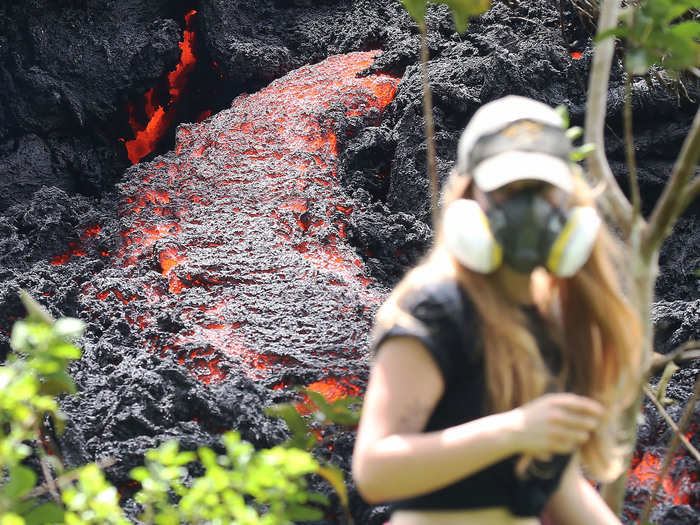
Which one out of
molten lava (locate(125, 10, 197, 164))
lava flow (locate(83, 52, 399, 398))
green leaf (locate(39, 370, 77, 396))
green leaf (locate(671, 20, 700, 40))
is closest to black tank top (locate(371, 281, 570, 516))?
green leaf (locate(671, 20, 700, 40))

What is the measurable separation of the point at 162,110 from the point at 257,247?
158 centimetres

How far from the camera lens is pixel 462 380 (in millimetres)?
1053

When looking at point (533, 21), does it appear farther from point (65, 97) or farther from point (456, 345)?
point (456, 345)

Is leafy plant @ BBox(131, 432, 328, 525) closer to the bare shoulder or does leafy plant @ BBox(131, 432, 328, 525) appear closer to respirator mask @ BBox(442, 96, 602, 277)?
the bare shoulder

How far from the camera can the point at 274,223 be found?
2.54 meters

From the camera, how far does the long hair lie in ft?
3.41

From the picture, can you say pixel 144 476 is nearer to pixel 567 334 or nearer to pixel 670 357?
pixel 567 334

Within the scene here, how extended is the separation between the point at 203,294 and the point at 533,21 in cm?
181

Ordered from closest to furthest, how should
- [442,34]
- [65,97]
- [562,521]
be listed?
[562,521] < [65,97] < [442,34]

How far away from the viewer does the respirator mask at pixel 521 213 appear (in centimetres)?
101

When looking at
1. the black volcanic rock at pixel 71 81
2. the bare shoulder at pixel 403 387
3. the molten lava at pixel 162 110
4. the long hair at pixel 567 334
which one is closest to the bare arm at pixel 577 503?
the long hair at pixel 567 334

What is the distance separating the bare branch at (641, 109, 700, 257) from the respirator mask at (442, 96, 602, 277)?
0.25m

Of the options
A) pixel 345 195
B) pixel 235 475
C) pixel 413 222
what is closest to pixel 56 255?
pixel 345 195

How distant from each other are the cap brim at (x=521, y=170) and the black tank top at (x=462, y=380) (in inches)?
6.1
